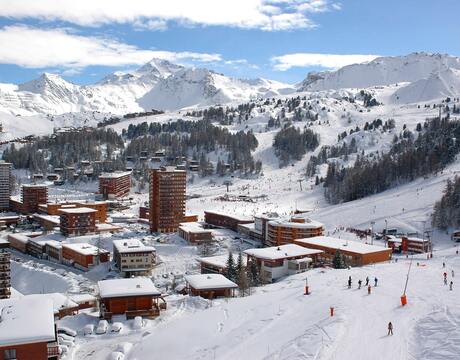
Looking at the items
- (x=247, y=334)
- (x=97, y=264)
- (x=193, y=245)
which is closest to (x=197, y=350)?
(x=247, y=334)

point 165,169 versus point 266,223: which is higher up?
point 165,169

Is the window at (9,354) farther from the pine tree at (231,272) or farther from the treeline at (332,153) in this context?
the treeline at (332,153)

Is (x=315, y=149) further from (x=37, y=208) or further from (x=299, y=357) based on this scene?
(x=299, y=357)

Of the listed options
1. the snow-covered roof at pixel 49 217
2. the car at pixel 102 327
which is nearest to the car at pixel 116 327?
the car at pixel 102 327

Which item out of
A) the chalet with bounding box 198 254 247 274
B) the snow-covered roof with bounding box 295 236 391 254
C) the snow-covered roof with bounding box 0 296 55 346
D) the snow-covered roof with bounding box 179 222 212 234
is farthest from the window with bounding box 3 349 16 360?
the snow-covered roof with bounding box 179 222 212 234

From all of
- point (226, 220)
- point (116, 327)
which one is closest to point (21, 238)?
point (226, 220)

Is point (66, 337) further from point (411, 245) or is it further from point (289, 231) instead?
point (411, 245)
